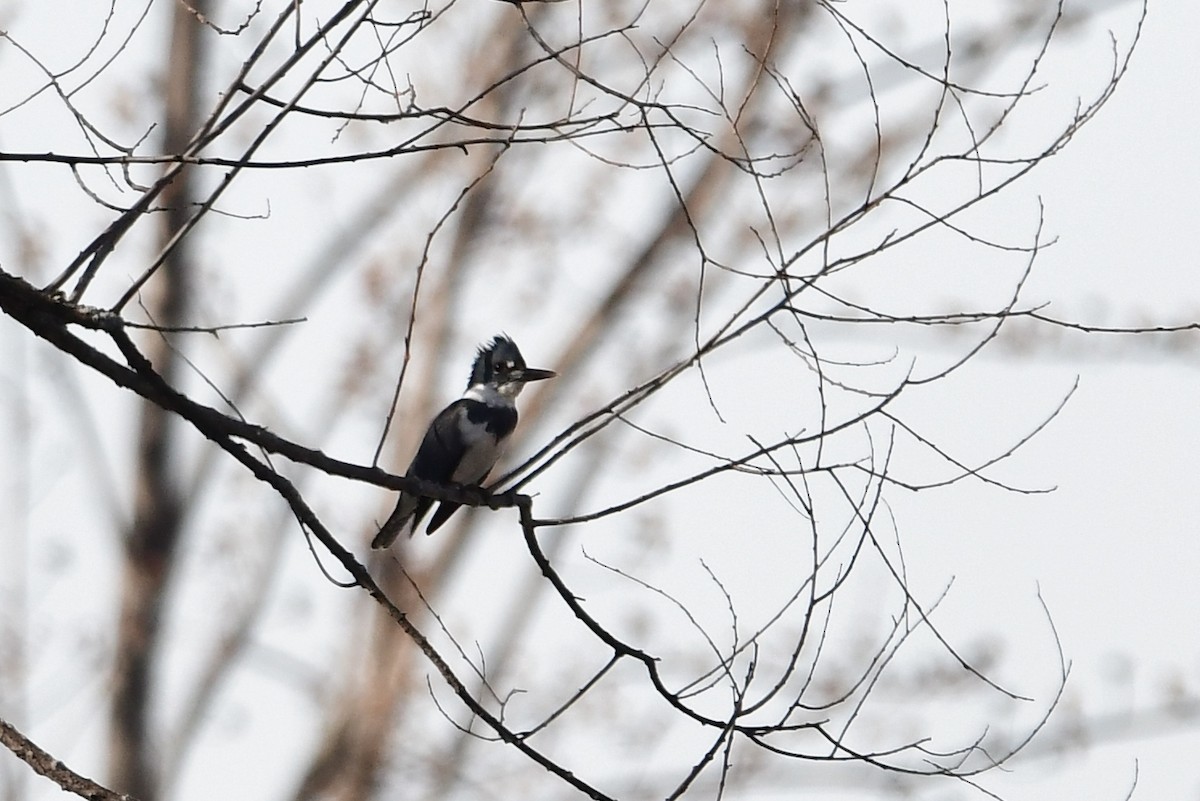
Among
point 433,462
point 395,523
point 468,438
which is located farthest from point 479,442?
point 395,523

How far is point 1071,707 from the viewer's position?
28.9 ft

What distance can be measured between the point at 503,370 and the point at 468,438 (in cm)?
58

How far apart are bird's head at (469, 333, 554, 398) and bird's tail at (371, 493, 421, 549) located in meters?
0.73

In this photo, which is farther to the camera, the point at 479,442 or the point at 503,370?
the point at 503,370

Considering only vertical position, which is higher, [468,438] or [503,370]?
[503,370]

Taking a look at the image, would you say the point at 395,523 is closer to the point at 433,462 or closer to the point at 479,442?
the point at 433,462

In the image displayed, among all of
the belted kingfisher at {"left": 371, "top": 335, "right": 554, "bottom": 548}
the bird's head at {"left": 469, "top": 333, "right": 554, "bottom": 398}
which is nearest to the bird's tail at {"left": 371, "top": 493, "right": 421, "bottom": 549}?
the belted kingfisher at {"left": 371, "top": 335, "right": 554, "bottom": 548}

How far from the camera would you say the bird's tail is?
5.58 metres

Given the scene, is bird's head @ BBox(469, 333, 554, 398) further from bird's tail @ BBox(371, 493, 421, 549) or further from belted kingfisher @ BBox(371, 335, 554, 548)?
bird's tail @ BBox(371, 493, 421, 549)

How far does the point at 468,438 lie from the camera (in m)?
5.70

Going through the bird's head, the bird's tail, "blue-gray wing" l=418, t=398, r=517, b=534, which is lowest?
the bird's tail

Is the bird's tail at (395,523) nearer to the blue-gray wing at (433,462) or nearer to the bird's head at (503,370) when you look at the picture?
the blue-gray wing at (433,462)

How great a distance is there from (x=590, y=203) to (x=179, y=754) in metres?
4.74

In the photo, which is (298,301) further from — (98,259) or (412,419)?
(98,259)
